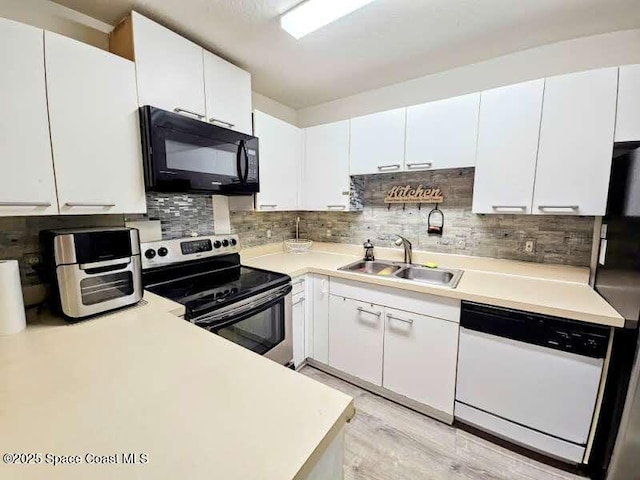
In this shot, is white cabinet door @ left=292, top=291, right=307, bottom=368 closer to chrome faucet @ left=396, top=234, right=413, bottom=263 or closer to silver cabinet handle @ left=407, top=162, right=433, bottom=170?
chrome faucet @ left=396, top=234, right=413, bottom=263

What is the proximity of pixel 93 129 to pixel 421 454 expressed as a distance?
7.56 ft

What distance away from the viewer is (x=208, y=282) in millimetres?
1699

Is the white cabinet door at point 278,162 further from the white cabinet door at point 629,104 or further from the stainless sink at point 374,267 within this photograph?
the white cabinet door at point 629,104

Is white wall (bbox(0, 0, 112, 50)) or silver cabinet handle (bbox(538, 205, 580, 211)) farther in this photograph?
silver cabinet handle (bbox(538, 205, 580, 211))

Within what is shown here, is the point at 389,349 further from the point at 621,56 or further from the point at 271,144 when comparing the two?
the point at 621,56

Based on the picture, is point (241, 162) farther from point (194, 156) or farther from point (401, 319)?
point (401, 319)

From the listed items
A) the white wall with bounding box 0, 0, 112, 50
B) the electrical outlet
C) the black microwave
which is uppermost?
the white wall with bounding box 0, 0, 112, 50

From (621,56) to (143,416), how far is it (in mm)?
2672

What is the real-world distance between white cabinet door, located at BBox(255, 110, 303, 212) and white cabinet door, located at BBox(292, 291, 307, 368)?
0.75 metres

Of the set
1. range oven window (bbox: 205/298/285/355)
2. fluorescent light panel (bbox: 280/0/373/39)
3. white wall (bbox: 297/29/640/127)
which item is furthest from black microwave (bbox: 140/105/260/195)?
white wall (bbox: 297/29/640/127)

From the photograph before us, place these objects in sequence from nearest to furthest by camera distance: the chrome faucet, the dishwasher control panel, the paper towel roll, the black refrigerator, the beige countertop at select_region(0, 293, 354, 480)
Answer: the beige countertop at select_region(0, 293, 354, 480) → the paper towel roll → the black refrigerator → the dishwasher control panel → the chrome faucet

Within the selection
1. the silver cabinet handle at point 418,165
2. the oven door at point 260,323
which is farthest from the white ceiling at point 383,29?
the oven door at point 260,323

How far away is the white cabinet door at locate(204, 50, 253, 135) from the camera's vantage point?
1.66 m

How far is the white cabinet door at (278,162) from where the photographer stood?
6.82 feet
